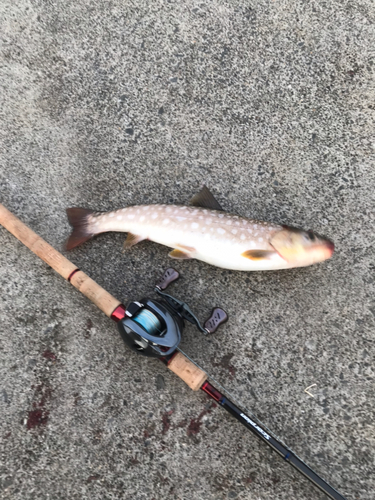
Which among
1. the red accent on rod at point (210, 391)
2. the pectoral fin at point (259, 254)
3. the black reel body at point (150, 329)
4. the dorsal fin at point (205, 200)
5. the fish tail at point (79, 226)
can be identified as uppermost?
the fish tail at point (79, 226)

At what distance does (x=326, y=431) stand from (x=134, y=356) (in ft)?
4.87

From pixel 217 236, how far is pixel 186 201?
571mm

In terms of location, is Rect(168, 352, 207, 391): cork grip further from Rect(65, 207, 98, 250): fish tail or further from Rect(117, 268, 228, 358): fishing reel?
Rect(65, 207, 98, 250): fish tail

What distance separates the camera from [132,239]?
8.66ft

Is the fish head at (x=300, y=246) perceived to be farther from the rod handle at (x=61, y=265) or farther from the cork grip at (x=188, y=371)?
the rod handle at (x=61, y=265)

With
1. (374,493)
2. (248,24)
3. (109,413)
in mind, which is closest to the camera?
(374,493)

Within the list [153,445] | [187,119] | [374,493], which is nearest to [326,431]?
[374,493]

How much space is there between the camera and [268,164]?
288 centimetres

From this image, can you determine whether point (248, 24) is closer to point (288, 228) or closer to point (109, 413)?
point (288, 228)

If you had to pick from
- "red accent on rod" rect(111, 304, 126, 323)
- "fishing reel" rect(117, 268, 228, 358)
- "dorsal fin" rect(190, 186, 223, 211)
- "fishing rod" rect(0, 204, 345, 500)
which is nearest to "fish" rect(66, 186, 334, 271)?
"dorsal fin" rect(190, 186, 223, 211)

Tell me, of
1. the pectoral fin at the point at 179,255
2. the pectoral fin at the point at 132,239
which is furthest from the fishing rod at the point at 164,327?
the pectoral fin at the point at 132,239

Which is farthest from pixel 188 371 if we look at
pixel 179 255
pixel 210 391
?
pixel 179 255

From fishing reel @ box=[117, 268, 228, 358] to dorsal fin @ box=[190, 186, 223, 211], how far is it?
0.77 metres

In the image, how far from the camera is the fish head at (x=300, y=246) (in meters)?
2.43
